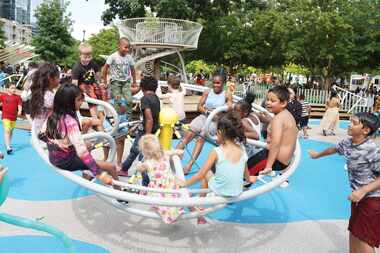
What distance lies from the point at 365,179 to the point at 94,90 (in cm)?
A: 433

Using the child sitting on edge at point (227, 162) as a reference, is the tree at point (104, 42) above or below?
above

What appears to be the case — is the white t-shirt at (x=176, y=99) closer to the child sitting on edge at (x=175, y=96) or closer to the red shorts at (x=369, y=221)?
the child sitting on edge at (x=175, y=96)

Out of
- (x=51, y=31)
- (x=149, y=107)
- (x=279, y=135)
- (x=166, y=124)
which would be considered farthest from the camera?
(x=51, y=31)

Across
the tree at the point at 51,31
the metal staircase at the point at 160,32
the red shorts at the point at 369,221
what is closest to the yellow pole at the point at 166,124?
the red shorts at the point at 369,221

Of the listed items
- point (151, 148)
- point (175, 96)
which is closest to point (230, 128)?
point (151, 148)

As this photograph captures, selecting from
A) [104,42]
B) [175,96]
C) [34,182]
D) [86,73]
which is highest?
[104,42]

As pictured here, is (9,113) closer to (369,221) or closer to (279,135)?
(279,135)

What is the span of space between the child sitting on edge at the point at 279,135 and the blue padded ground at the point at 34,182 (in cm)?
290

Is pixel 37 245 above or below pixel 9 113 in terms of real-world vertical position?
below

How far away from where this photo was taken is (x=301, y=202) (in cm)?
588

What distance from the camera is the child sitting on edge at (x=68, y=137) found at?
360 centimetres

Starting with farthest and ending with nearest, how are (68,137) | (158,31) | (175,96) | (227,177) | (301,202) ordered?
1. (158,31)
2. (175,96)
3. (301,202)
4. (68,137)
5. (227,177)

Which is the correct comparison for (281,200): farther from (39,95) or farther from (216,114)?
(39,95)

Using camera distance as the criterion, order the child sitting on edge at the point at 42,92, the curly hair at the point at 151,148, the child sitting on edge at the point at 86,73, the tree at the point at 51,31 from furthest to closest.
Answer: the tree at the point at 51,31 → the child sitting on edge at the point at 86,73 → the child sitting on edge at the point at 42,92 → the curly hair at the point at 151,148
